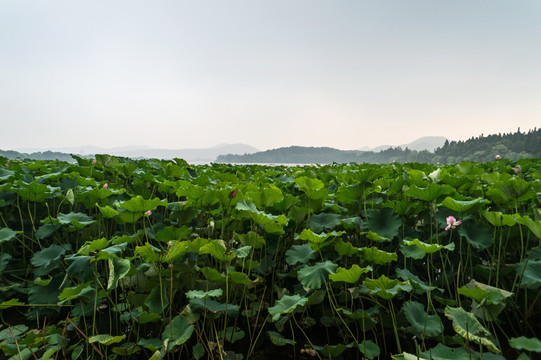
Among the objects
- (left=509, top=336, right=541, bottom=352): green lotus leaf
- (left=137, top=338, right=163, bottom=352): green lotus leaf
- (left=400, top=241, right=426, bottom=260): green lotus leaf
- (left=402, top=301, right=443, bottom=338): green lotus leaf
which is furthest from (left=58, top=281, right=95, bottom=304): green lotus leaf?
(left=509, top=336, right=541, bottom=352): green lotus leaf

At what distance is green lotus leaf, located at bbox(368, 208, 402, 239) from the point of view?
1729 mm

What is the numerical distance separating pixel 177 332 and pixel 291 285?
2.64 ft

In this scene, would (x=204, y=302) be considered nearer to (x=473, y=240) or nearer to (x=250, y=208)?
(x=250, y=208)

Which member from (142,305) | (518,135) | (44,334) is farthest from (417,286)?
(518,135)

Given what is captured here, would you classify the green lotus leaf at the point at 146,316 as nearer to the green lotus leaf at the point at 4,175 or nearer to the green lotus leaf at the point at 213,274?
the green lotus leaf at the point at 213,274

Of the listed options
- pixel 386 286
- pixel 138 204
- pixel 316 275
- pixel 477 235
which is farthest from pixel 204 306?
pixel 477 235

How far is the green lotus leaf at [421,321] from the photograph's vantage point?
122cm

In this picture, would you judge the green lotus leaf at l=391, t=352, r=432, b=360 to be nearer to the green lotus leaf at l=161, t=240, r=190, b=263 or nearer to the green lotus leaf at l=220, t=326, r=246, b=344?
the green lotus leaf at l=220, t=326, r=246, b=344

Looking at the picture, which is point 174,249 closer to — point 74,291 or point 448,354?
point 74,291

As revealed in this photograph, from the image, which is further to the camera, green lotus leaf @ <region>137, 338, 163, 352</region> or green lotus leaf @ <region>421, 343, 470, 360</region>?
green lotus leaf @ <region>137, 338, 163, 352</region>

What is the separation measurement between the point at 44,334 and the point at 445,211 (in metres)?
2.20

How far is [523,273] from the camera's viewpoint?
4.34ft

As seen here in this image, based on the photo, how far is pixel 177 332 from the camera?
4.31ft

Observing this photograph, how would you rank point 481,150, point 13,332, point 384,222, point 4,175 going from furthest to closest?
point 481,150 < point 4,175 < point 384,222 < point 13,332
